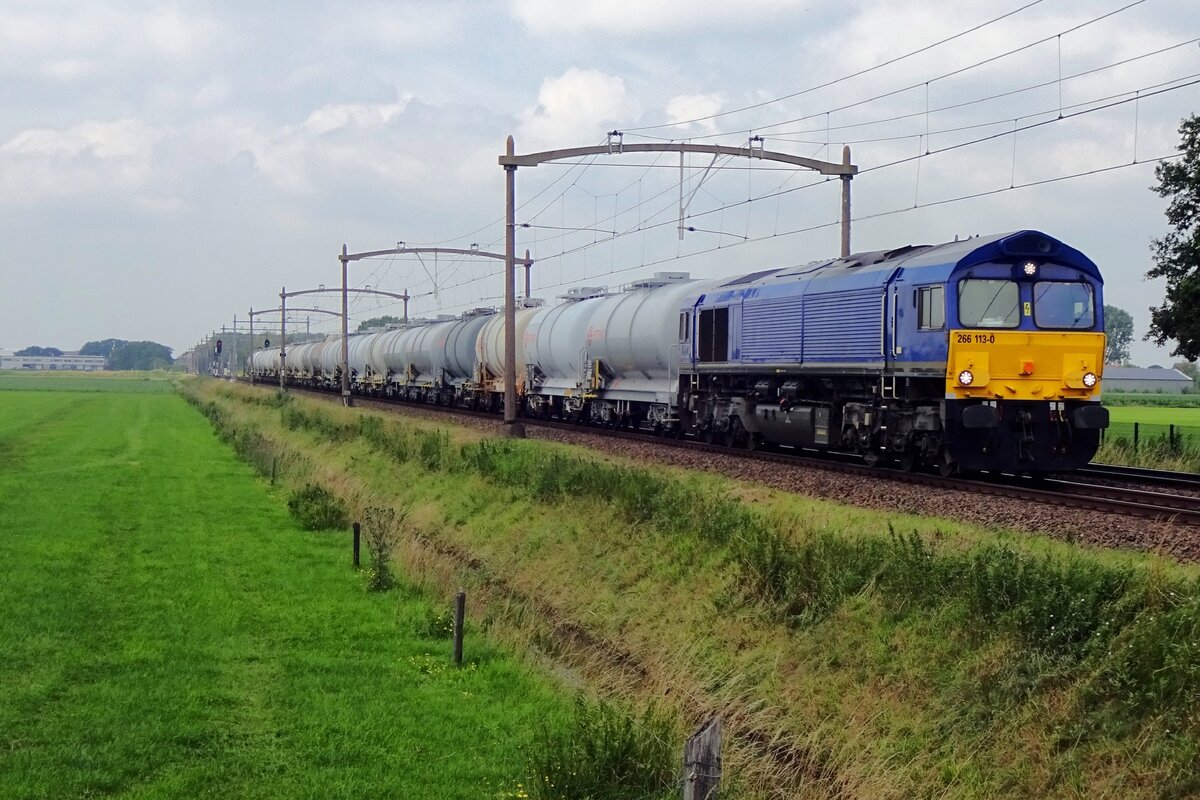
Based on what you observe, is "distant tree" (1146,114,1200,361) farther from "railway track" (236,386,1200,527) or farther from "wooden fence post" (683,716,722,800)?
"wooden fence post" (683,716,722,800)

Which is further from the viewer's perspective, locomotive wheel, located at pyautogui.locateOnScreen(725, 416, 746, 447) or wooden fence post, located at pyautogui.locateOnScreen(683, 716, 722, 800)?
locomotive wheel, located at pyautogui.locateOnScreen(725, 416, 746, 447)

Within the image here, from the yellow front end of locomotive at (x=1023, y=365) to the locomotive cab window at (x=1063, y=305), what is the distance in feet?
0.69

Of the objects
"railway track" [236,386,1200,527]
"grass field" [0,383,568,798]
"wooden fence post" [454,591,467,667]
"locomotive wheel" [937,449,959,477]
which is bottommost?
"grass field" [0,383,568,798]

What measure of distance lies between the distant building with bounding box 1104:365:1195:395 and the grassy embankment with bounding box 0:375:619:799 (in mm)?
140663

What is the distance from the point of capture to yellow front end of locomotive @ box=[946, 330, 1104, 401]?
19.1 metres

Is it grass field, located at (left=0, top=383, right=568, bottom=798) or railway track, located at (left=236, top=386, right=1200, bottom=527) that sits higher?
railway track, located at (left=236, top=386, right=1200, bottom=527)

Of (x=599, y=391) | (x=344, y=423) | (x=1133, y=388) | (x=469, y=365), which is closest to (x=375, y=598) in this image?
(x=599, y=391)

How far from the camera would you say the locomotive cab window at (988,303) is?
1941 centimetres

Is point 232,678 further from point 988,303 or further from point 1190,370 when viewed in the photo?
point 1190,370

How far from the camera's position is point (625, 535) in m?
15.6

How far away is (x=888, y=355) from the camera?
20.7 meters

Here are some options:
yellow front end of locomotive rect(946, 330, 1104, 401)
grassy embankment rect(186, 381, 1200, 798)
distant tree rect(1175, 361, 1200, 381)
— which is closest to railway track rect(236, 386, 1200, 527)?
yellow front end of locomotive rect(946, 330, 1104, 401)

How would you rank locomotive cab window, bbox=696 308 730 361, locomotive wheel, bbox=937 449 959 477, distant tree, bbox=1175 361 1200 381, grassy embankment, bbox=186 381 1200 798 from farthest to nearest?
distant tree, bbox=1175 361 1200 381 < locomotive cab window, bbox=696 308 730 361 < locomotive wheel, bbox=937 449 959 477 < grassy embankment, bbox=186 381 1200 798

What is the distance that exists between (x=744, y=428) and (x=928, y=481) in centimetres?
741
